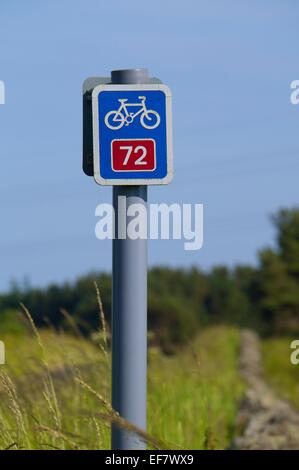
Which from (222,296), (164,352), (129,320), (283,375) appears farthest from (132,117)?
(222,296)

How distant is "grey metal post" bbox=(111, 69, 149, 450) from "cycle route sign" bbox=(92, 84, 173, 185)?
0.34 ft

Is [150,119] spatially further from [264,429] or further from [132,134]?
[264,429]

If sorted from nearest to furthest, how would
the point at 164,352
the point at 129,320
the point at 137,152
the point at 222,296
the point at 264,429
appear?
the point at 137,152, the point at 129,320, the point at 264,429, the point at 164,352, the point at 222,296

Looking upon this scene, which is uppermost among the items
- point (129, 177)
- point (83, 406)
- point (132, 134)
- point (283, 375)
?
point (132, 134)

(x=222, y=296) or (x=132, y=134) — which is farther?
(x=222, y=296)

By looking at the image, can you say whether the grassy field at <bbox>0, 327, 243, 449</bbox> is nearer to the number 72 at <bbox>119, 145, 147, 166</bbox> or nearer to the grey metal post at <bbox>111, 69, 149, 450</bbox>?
the grey metal post at <bbox>111, 69, 149, 450</bbox>

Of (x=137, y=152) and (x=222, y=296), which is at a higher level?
(x=137, y=152)

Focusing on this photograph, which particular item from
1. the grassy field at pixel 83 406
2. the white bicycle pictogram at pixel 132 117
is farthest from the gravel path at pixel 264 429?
the white bicycle pictogram at pixel 132 117


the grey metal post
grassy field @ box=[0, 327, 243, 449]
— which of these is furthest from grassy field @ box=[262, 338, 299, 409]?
the grey metal post

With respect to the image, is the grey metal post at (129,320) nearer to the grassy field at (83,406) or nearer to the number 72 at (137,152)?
the number 72 at (137,152)

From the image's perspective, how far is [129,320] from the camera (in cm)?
386

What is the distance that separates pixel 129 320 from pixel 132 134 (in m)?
0.67
